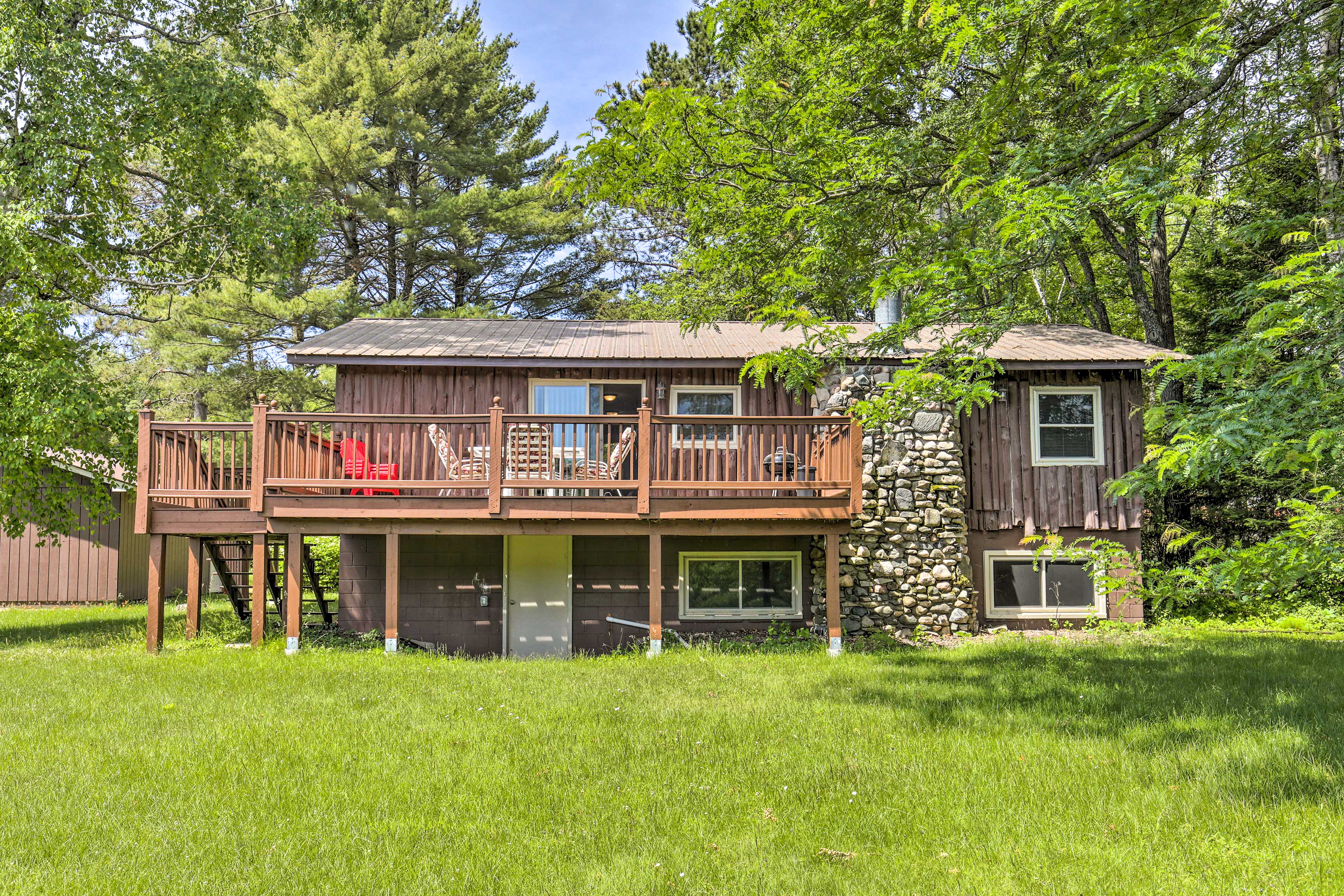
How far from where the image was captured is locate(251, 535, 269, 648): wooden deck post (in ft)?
33.7

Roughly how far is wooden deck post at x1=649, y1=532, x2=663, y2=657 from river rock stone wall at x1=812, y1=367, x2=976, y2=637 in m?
2.66

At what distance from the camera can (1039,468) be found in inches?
505

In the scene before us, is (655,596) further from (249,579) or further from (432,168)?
(432,168)

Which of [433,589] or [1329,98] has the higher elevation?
A: [1329,98]

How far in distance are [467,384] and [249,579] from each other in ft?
16.9

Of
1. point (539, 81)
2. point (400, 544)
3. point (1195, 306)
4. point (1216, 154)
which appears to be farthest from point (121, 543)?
point (1195, 306)

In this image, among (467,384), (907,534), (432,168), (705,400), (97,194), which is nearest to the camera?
(907,534)

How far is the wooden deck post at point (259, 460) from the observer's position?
991cm

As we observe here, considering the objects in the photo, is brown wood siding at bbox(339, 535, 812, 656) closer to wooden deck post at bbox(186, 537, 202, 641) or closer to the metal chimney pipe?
wooden deck post at bbox(186, 537, 202, 641)

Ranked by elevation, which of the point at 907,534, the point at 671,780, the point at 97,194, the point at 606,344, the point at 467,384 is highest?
the point at 97,194

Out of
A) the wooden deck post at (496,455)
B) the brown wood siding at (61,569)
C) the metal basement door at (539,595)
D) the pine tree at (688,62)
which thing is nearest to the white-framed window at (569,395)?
the metal basement door at (539,595)

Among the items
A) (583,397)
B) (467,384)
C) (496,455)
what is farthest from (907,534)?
(467,384)

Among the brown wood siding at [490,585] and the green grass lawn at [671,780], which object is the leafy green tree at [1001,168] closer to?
the green grass lawn at [671,780]

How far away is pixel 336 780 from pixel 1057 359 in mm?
Result: 10506
